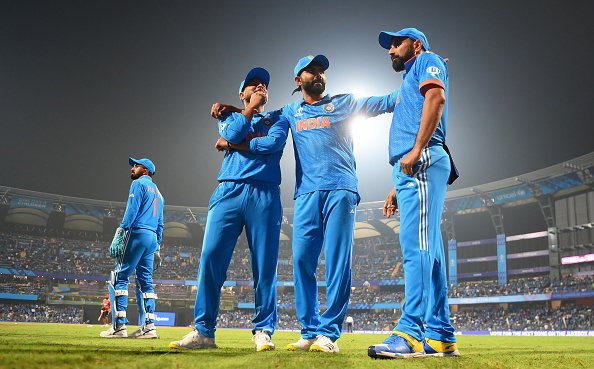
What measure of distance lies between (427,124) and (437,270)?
1134 mm

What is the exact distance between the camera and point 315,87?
438 cm

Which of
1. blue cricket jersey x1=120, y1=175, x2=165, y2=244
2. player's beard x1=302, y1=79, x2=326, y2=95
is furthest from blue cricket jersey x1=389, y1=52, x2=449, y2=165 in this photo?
blue cricket jersey x1=120, y1=175, x2=165, y2=244

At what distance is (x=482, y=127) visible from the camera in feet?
124

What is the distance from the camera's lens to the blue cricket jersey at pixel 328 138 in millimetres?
4094

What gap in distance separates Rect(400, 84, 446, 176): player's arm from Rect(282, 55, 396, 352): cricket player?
90 centimetres

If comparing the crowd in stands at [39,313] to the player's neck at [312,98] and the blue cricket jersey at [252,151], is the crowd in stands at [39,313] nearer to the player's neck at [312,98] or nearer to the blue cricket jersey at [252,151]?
the blue cricket jersey at [252,151]

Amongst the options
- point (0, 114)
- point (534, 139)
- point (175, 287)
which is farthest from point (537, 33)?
point (175, 287)

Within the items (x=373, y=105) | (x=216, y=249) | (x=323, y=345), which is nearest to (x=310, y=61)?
(x=373, y=105)

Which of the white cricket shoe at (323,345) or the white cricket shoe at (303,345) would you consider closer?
the white cricket shoe at (323,345)

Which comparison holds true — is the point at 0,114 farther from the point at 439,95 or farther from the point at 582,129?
the point at 582,129

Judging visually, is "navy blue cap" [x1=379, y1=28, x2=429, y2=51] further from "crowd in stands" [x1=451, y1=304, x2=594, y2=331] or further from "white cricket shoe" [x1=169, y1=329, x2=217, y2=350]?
"crowd in stands" [x1=451, y1=304, x2=594, y2=331]

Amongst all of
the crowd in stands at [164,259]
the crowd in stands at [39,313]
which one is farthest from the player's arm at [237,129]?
the crowd in stands at [164,259]

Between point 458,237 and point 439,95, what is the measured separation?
156 feet

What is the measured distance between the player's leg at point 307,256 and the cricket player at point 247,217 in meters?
0.25
